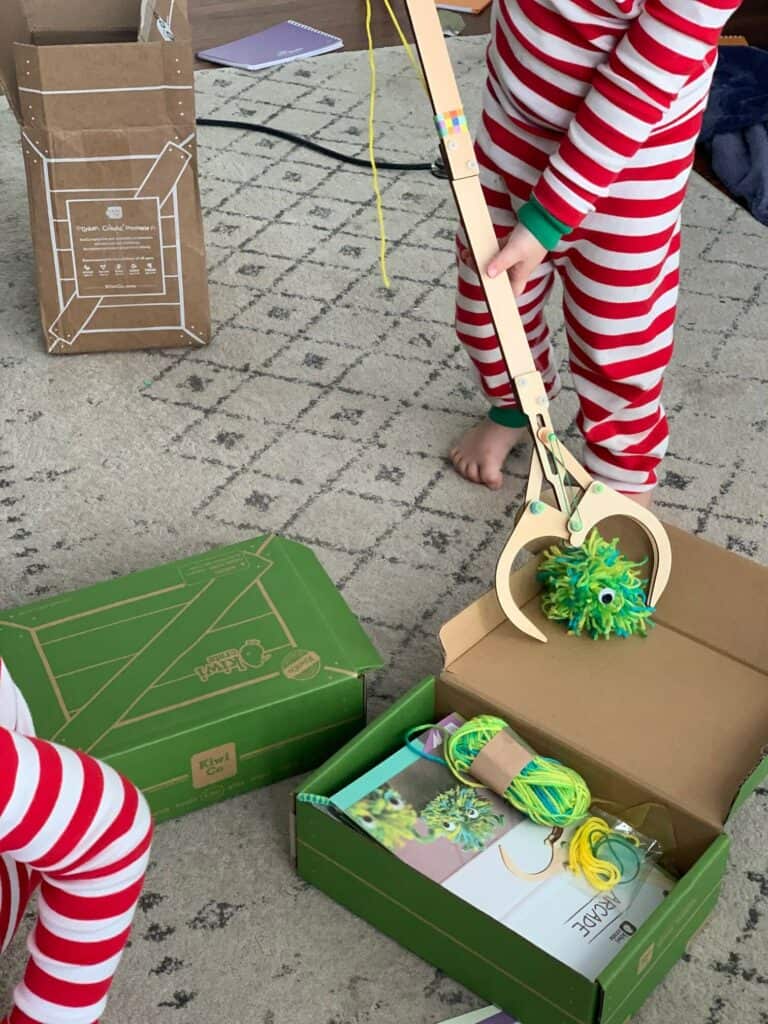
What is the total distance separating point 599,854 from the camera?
1109mm

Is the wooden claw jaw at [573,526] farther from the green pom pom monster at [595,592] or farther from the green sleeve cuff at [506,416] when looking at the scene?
the green sleeve cuff at [506,416]

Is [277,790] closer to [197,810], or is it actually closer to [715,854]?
[197,810]

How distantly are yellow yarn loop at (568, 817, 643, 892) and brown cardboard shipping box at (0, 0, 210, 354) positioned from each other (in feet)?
3.07

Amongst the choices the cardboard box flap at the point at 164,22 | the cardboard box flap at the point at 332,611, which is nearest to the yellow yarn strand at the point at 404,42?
the cardboard box flap at the point at 164,22

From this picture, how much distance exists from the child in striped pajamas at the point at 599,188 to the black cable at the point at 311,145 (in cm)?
75

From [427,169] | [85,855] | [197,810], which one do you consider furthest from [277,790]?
[427,169]

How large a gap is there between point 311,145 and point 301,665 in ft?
4.22

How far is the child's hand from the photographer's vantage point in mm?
1184

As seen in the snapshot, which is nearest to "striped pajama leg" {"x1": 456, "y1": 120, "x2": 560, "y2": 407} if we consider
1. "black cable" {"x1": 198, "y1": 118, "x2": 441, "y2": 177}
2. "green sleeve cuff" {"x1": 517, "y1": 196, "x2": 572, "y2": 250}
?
"green sleeve cuff" {"x1": 517, "y1": 196, "x2": 572, "y2": 250}

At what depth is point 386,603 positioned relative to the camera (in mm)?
1424

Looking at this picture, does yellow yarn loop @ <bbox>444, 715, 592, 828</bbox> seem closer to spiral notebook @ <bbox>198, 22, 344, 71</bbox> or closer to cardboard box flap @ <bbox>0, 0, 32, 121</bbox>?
cardboard box flap @ <bbox>0, 0, 32, 121</bbox>

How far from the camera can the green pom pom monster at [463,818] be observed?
111cm

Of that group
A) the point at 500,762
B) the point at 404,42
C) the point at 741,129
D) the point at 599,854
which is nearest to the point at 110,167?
the point at 404,42

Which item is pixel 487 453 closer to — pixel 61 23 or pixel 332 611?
pixel 332 611
